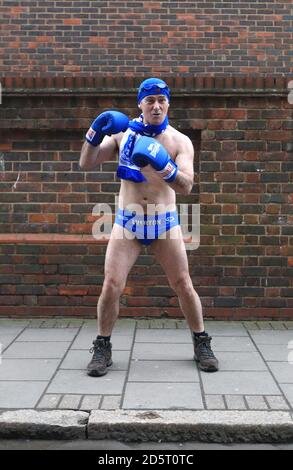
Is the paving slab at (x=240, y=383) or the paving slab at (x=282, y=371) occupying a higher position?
the paving slab at (x=240, y=383)

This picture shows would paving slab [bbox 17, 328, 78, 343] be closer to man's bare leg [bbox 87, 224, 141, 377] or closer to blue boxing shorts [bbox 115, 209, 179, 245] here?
man's bare leg [bbox 87, 224, 141, 377]

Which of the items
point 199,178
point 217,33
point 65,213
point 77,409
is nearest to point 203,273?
point 199,178

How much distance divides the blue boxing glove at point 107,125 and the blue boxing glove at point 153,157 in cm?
22

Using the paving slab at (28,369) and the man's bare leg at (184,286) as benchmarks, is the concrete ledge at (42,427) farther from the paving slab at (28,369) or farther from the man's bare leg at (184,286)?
the man's bare leg at (184,286)

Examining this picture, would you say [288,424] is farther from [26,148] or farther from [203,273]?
[26,148]

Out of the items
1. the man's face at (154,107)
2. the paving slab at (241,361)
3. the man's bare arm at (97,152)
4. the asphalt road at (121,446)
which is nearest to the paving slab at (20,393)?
the asphalt road at (121,446)

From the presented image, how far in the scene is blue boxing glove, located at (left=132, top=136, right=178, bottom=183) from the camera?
373 cm

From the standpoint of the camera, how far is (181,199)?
590cm

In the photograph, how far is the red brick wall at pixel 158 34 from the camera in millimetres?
7613

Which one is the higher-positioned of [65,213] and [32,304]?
[65,213]

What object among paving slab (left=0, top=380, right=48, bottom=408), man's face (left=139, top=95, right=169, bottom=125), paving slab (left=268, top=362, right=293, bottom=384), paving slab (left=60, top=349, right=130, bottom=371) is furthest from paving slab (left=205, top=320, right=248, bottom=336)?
man's face (left=139, top=95, right=169, bottom=125)

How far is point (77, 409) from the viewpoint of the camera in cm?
352

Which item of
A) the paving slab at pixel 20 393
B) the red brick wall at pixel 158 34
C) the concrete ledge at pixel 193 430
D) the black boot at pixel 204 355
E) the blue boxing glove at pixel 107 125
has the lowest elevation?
the concrete ledge at pixel 193 430
